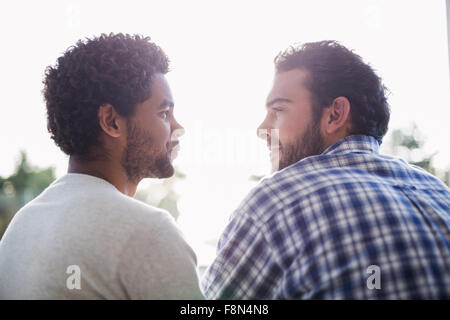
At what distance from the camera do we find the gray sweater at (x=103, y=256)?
73 centimetres

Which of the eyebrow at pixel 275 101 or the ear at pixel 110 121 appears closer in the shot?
the ear at pixel 110 121

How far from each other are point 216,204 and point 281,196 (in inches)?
36.3

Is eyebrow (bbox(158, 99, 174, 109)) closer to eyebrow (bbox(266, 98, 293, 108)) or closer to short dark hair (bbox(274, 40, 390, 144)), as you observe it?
eyebrow (bbox(266, 98, 293, 108))

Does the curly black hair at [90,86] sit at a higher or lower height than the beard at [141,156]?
higher

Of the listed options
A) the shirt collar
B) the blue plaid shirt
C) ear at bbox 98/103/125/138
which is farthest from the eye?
the shirt collar

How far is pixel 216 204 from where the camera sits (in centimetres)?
182

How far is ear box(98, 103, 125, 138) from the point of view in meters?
1.00

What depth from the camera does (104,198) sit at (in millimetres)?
808

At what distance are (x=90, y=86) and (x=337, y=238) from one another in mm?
738

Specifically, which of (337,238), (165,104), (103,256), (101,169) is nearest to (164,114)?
(165,104)

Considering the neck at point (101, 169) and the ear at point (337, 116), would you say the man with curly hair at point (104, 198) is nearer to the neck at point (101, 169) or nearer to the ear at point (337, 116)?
the neck at point (101, 169)

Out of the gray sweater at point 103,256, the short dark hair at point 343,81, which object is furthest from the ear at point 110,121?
the short dark hair at point 343,81
